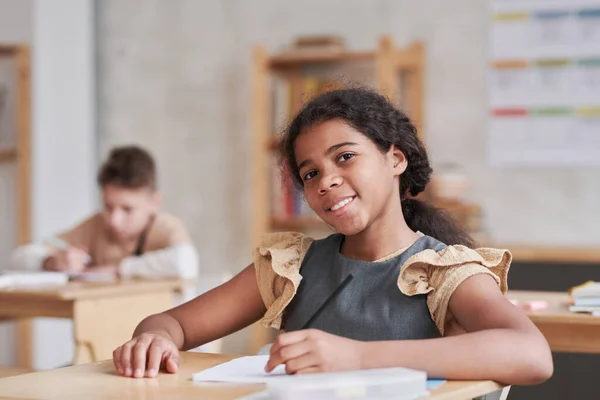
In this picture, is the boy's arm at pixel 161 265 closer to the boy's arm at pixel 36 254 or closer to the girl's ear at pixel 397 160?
the boy's arm at pixel 36 254

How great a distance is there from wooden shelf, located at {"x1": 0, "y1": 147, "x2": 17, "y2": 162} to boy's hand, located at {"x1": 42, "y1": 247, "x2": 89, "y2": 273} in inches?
65.3

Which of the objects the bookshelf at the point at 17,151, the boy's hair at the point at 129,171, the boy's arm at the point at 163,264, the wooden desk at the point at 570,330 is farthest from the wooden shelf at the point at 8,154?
the wooden desk at the point at 570,330

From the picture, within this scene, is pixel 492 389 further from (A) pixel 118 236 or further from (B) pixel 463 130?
(B) pixel 463 130

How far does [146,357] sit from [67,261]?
190 centimetres

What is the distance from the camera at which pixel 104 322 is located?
2855 millimetres

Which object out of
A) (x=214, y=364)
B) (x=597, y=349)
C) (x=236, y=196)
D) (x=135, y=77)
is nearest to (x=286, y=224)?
(x=236, y=196)

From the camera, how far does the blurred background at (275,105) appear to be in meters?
4.49

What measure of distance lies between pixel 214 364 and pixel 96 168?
13.2 feet

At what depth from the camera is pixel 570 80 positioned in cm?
450

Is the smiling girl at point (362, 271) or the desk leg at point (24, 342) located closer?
the smiling girl at point (362, 271)

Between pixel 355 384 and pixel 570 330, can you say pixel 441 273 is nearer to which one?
pixel 355 384

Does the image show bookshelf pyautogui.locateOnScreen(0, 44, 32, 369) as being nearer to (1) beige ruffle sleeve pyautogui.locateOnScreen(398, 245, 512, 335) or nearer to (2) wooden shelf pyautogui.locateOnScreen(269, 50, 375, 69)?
(2) wooden shelf pyautogui.locateOnScreen(269, 50, 375, 69)

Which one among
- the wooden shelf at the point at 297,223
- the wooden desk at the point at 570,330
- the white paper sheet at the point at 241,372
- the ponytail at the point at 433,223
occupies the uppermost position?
the ponytail at the point at 433,223

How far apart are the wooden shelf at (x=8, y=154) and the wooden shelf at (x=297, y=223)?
138cm
